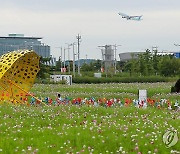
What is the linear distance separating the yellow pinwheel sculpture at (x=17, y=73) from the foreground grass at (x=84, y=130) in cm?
371

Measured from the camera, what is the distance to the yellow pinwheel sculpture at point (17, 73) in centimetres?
1897

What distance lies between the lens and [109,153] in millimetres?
9148

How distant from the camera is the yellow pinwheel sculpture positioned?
19.0 m

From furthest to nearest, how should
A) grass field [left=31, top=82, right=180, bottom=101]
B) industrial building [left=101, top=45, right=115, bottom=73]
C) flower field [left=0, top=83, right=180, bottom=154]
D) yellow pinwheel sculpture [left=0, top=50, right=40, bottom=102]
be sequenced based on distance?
industrial building [left=101, top=45, right=115, bottom=73]
grass field [left=31, top=82, right=180, bottom=101]
yellow pinwheel sculpture [left=0, top=50, right=40, bottom=102]
flower field [left=0, top=83, right=180, bottom=154]

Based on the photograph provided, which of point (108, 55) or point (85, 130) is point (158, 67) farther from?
point (85, 130)

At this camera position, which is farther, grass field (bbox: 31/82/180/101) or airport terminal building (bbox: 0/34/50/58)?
airport terminal building (bbox: 0/34/50/58)

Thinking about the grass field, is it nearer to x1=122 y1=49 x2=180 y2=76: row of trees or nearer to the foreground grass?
the foreground grass

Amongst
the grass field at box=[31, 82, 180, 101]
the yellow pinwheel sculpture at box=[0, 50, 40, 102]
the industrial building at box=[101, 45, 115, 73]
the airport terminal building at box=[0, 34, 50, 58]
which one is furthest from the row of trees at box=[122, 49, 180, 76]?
the airport terminal building at box=[0, 34, 50, 58]

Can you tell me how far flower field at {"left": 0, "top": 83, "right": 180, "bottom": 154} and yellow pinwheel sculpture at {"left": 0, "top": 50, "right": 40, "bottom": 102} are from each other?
3.71 m

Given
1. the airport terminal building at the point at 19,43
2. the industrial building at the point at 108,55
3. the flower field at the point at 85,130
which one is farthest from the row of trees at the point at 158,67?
the airport terminal building at the point at 19,43

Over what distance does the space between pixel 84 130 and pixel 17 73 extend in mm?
10569

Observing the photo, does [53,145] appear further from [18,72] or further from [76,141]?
[18,72]

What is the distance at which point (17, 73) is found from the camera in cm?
2108

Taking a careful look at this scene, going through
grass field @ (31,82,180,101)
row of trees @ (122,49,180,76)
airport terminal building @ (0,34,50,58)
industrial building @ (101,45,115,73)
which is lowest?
grass field @ (31,82,180,101)
